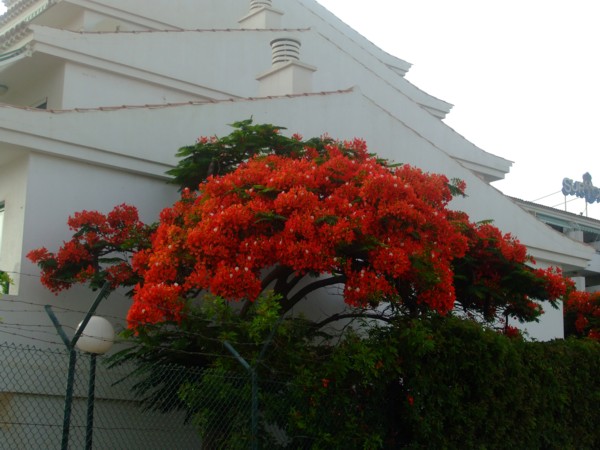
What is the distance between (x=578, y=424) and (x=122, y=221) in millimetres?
6476

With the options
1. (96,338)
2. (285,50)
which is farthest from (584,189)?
(96,338)

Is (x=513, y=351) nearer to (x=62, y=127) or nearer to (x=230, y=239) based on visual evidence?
(x=230, y=239)

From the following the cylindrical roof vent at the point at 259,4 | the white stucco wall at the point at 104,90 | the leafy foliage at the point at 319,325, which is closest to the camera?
the leafy foliage at the point at 319,325

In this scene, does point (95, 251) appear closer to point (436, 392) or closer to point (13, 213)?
point (13, 213)

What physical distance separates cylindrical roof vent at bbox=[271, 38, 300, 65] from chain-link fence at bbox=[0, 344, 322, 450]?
6.55m

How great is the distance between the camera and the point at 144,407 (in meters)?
10.2

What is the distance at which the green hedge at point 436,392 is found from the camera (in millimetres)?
8664

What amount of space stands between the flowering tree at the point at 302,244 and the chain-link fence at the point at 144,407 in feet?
3.02

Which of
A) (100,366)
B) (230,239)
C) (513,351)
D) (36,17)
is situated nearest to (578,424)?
(513,351)

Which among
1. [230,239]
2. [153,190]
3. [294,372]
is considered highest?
[153,190]

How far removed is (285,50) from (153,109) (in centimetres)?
343

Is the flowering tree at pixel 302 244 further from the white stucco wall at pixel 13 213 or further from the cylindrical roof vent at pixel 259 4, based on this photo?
the cylindrical roof vent at pixel 259 4

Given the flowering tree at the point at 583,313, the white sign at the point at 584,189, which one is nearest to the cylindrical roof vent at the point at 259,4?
the flowering tree at the point at 583,313

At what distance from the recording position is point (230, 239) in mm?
9164
